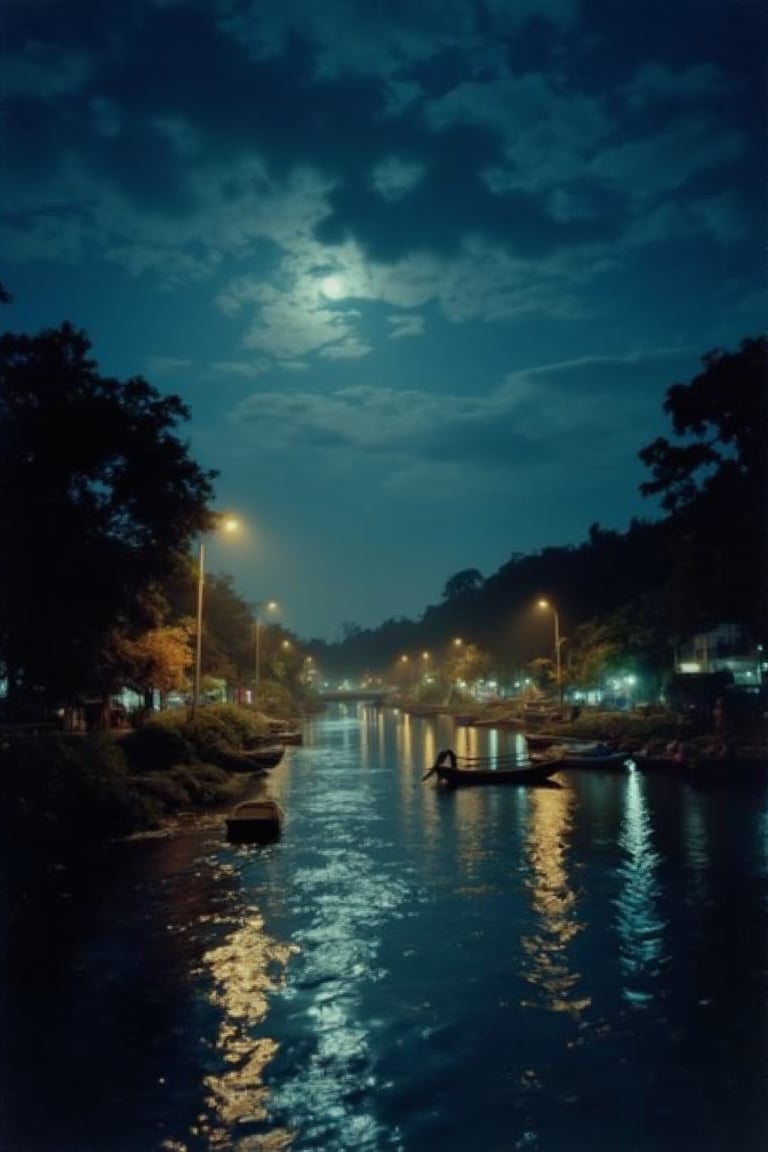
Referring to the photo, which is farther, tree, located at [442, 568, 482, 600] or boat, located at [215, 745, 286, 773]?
tree, located at [442, 568, 482, 600]

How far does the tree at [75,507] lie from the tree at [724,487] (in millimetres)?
26388

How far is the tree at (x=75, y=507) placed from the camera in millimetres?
30719

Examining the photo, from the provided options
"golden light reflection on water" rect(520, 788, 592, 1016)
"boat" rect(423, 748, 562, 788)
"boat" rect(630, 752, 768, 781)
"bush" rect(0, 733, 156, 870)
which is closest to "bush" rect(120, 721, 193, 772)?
"bush" rect(0, 733, 156, 870)

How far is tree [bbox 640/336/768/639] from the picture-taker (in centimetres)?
4516

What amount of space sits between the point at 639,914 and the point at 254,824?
41.7ft

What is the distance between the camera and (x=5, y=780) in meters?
26.2

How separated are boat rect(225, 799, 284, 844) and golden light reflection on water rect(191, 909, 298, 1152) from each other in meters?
8.29

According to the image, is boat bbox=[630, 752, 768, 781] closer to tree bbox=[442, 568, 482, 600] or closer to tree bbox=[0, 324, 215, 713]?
tree bbox=[0, 324, 215, 713]

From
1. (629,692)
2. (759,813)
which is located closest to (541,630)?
(629,692)

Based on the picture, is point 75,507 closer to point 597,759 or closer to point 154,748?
point 154,748

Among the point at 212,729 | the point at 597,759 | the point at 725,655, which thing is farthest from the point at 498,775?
the point at 725,655

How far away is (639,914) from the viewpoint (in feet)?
62.0

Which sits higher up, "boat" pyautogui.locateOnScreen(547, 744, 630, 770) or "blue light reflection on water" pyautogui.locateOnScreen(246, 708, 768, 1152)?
"boat" pyautogui.locateOnScreen(547, 744, 630, 770)

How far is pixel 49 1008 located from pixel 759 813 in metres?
26.8
